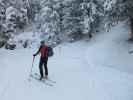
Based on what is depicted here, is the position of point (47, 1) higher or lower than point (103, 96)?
higher

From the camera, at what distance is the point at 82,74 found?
1362 cm

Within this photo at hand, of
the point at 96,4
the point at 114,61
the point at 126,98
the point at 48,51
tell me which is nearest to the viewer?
the point at 126,98

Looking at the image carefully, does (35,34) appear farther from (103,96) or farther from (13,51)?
(103,96)

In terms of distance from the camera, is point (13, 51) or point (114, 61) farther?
point (13, 51)

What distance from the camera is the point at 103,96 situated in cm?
1007

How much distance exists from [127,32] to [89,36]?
12.1 ft

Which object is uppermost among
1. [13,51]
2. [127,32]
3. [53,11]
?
[53,11]

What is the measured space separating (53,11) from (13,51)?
15.9 feet

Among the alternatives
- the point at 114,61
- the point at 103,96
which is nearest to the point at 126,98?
the point at 103,96

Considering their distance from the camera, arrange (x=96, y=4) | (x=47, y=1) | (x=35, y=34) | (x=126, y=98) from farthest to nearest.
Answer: (x=35, y=34)
(x=47, y=1)
(x=96, y=4)
(x=126, y=98)

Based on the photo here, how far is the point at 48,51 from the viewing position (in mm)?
12484

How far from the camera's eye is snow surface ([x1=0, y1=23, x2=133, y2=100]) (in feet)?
34.1

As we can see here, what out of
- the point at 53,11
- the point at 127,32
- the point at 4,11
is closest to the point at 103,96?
the point at 127,32

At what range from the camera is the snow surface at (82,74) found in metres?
10.4
